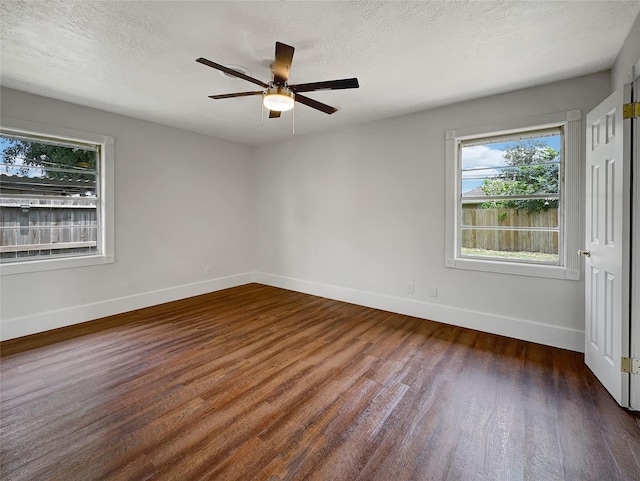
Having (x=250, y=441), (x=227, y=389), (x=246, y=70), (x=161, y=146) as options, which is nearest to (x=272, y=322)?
(x=227, y=389)

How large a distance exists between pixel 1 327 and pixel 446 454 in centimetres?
432

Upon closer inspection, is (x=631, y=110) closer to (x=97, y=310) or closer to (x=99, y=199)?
(x=99, y=199)

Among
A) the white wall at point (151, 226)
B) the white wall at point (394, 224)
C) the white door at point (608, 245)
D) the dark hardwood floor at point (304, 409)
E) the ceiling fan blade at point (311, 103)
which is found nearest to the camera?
the dark hardwood floor at point (304, 409)

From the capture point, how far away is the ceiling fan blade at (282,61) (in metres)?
1.85

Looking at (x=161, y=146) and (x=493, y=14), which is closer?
(x=493, y=14)

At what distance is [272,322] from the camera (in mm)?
3619

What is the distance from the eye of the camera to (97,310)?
375 cm

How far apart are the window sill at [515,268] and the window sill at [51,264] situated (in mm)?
4418

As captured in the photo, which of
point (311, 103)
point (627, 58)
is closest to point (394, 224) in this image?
point (311, 103)

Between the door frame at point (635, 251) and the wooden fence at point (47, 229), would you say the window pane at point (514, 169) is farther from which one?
the wooden fence at point (47, 229)

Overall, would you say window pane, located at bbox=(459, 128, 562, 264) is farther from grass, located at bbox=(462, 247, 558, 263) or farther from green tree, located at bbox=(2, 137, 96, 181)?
green tree, located at bbox=(2, 137, 96, 181)

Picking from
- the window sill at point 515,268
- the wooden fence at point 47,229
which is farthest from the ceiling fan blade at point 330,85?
the wooden fence at point 47,229

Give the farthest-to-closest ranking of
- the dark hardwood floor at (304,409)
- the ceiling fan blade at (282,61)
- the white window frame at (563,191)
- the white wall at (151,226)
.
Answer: the white wall at (151,226) → the white window frame at (563,191) → the ceiling fan blade at (282,61) → the dark hardwood floor at (304,409)

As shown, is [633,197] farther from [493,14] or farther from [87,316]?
[87,316]
